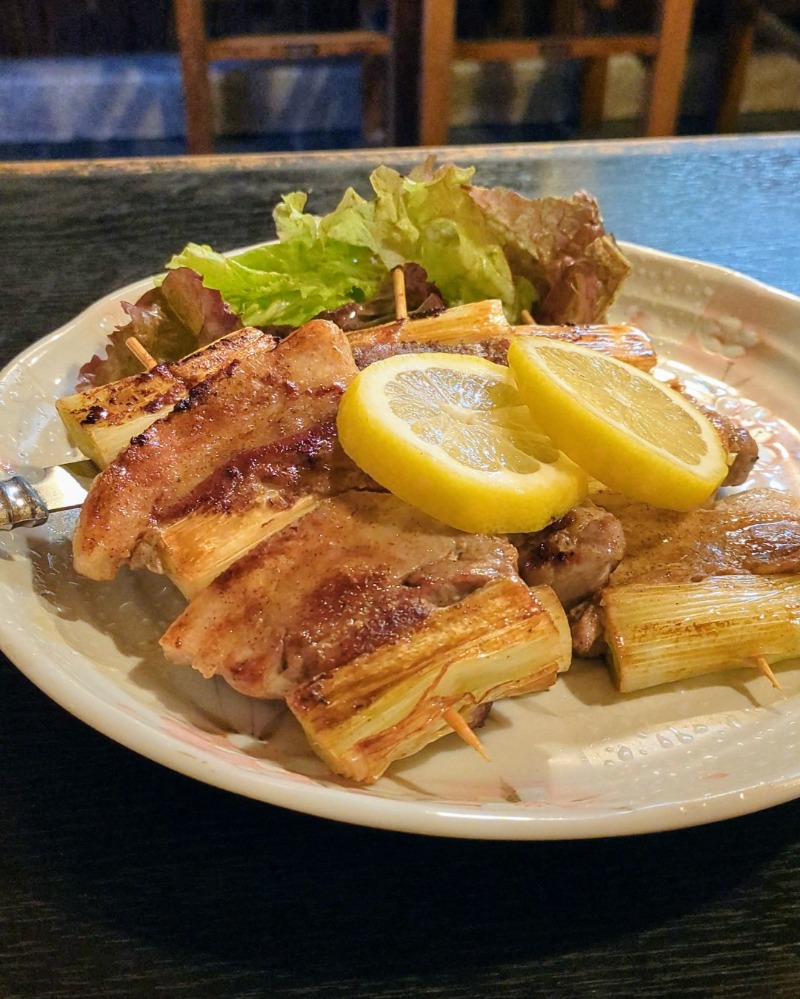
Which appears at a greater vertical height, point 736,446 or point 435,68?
point 435,68

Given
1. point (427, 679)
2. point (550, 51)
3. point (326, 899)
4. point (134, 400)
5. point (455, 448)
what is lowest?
point (326, 899)

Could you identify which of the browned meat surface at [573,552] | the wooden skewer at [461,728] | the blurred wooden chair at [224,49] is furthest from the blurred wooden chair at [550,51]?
the wooden skewer at [461,728]

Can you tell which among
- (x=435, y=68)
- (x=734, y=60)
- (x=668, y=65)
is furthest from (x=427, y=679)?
(x=734, y=60)

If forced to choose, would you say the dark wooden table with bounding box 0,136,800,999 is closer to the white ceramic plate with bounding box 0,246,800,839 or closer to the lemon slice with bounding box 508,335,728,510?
the white ceramic plate with bounding box 0,246,800,839

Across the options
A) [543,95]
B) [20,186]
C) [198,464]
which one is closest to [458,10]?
[543,95]

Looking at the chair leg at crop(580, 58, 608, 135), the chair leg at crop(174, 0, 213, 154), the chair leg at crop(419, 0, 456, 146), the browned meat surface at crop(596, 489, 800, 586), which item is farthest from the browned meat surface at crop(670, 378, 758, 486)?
the chair leg at crop(580, 58, 608, 135)

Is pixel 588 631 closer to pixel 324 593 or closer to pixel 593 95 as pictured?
pixel 324 593
